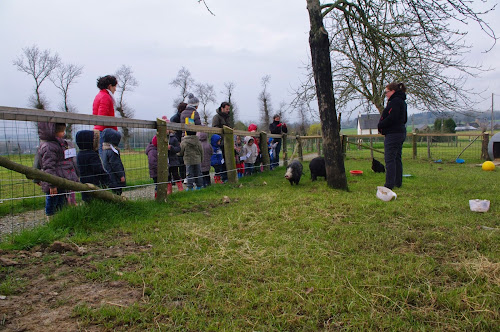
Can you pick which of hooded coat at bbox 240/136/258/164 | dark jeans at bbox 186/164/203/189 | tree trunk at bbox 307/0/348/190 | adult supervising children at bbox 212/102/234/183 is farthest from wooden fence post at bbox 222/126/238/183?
tree trunk at bbox 307/0/348/190

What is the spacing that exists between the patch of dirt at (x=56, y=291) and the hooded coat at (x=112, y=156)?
2306 mm

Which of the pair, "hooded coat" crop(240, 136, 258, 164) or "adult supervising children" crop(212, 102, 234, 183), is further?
"hooded coat" crop(240, 136, 258, 164)

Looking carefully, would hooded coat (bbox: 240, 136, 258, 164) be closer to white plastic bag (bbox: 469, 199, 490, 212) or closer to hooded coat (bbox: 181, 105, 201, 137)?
hooded coat (bbox: 181, 105, 201, 137)

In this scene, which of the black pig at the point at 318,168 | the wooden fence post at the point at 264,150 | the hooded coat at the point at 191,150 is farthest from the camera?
the wooden fence post at the point at 264,150

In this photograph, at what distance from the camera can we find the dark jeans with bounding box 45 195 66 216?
4.38 meters

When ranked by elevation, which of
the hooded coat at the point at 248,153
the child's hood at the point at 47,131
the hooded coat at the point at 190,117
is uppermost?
the hooded coat at the point at 190,117

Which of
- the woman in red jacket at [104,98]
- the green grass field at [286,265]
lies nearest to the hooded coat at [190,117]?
the woman in red jacket at [104,98]

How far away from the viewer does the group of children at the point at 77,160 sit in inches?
173

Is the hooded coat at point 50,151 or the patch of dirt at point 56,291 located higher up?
the hooded coat at point 50,151

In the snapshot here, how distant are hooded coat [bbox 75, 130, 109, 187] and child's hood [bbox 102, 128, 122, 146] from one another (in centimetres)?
32

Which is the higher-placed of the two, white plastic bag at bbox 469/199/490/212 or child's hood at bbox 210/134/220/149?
child's hood at bbox 210/134/220/149

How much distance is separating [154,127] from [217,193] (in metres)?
1.75

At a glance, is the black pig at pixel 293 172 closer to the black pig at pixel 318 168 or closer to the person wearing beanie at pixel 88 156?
the black pig at pixel 318 168

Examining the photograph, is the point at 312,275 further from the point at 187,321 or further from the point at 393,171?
the point at 393,171
